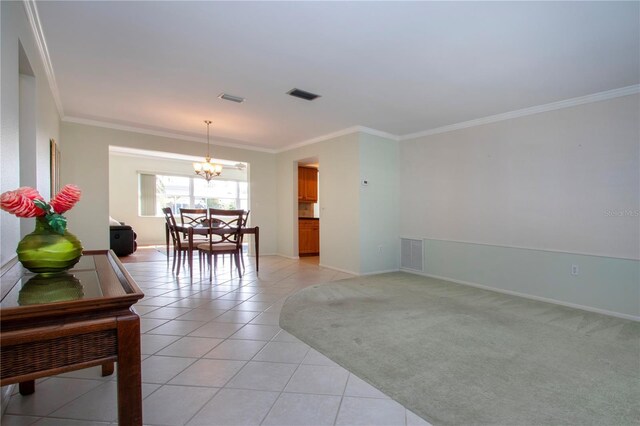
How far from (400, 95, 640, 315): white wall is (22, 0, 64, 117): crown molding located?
470 cm

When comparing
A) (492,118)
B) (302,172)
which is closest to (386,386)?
(492,118)

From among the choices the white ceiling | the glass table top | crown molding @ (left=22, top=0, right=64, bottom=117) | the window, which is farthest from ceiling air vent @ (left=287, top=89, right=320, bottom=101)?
the window

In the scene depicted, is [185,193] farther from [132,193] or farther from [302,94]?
[302,94]

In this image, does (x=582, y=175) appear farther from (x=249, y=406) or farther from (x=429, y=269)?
(x=249, y=406)

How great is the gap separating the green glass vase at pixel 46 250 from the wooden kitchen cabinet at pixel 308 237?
17.8 ft

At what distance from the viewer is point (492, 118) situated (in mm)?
4145

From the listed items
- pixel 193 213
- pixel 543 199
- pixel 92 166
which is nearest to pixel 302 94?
pixel 193 213

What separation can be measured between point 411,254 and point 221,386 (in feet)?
13.4

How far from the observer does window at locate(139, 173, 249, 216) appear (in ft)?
28.0

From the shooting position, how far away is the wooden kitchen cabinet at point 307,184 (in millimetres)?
6727

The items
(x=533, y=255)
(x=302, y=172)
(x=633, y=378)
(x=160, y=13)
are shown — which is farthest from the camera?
(x=302, y=172)

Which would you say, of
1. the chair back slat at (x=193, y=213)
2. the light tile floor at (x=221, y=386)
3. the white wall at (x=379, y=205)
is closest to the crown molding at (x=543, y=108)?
the white wall at (x=379, y=205)

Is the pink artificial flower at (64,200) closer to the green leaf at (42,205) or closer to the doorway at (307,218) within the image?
the green leaf at (42,205)

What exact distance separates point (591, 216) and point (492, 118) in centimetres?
167
